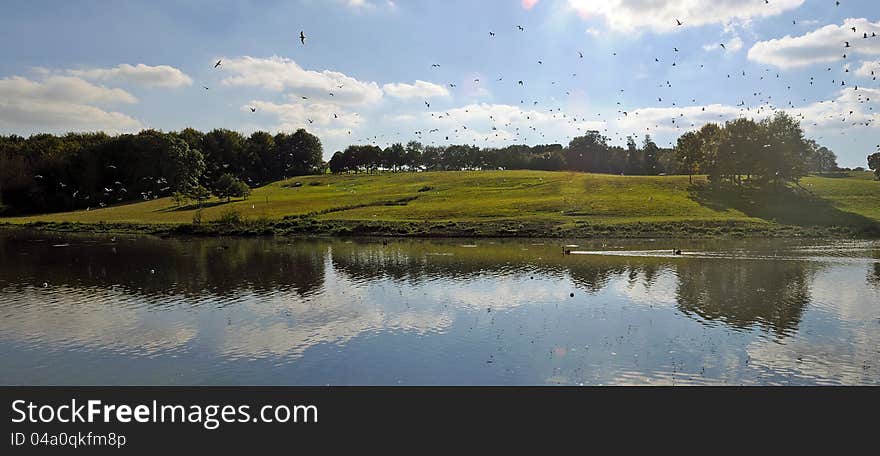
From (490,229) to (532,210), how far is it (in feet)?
45.7

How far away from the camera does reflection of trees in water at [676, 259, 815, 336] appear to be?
36406mm

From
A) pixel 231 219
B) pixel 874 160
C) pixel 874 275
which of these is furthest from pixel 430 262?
pixel 874 160

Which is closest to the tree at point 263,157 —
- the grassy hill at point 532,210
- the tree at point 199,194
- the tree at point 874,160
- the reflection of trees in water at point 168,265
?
the grassy hill at point 532,210

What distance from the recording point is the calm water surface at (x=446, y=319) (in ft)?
87.1

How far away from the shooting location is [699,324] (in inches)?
1367

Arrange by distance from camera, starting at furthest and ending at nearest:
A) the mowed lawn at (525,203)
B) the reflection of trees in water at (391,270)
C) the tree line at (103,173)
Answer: the tree line at (103,173) → the mowed lawn at (525,203) → the reflection of trees in water at (391,270)

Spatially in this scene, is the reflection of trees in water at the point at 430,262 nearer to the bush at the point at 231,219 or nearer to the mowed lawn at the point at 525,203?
the mowed lawn at the point at 525,203

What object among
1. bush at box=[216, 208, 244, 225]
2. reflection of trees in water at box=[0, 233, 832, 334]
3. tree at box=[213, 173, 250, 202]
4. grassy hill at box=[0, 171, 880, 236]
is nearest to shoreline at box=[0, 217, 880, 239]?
grassy hill at box=[0, 171, 880, 236]

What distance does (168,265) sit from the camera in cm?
6234

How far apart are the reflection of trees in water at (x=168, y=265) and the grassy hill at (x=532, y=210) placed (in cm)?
1739

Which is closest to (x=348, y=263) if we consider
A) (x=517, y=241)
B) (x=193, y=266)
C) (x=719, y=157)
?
(x=193, y=266)

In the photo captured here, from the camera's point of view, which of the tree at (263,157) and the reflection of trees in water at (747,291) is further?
the tree at (263,157)
